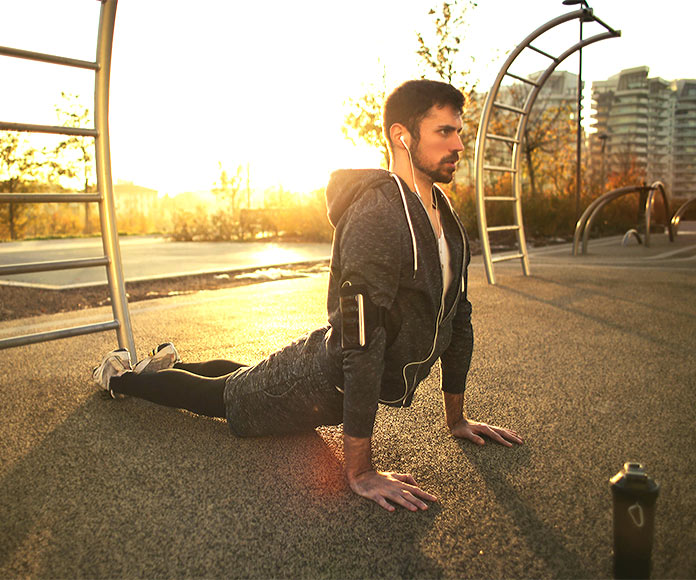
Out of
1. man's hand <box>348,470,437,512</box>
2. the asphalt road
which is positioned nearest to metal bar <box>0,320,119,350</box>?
man's hand <box>348,470,437,512</box>

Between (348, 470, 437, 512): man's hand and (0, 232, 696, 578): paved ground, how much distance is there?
31mm

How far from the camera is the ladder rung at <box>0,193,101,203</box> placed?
2.61 m

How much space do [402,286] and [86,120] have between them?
1384 cm

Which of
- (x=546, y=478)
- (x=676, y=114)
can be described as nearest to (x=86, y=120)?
(x=546, y=478)

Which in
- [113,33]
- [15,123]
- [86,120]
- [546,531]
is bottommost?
[546,531]

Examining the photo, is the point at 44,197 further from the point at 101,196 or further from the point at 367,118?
the point at 367,118

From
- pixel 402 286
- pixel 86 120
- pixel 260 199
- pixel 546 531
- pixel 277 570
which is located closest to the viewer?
pixel 277 570

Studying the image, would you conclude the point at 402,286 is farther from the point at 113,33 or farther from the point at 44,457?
the point at 113,33

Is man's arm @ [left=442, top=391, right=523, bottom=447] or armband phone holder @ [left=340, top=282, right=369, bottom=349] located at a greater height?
armband phone holder @ [left=340, top=282, right=369, bottom=349]

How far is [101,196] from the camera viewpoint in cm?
290

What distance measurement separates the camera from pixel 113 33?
9.27 feet

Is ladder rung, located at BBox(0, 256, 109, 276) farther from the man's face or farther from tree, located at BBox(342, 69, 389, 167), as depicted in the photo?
tree, located at BBox(342, 69, 389, 167)

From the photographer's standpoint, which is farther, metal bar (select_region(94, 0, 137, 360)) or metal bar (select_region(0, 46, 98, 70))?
metal bar (select_region(94, 0, 137, 360))

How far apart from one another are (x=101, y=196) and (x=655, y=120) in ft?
A: 465
